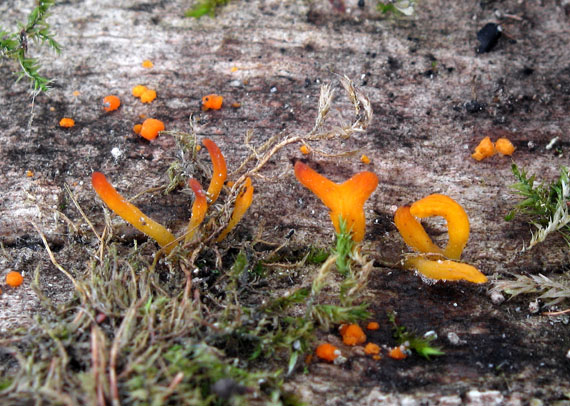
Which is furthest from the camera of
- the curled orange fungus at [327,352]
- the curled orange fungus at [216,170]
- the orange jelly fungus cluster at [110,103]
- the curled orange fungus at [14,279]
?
the orange jelly fungus cluster at [110,103]

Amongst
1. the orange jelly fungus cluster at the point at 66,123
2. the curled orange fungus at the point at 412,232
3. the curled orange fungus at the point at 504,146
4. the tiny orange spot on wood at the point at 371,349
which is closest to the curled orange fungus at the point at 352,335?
the tiny orange spot on wood at the point at 371,349

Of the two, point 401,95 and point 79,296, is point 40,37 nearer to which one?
point 79,296

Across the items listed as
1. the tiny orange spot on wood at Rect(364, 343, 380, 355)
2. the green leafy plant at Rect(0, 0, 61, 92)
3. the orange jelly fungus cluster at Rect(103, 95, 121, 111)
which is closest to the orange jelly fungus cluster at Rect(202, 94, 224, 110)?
the orange jelly fungus cluster at Rect(103, 95, 121, 111)

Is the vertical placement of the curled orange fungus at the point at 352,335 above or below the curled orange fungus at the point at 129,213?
below

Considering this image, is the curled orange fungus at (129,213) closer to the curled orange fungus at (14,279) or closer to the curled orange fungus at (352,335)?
the curled orange fungus at (14,279)

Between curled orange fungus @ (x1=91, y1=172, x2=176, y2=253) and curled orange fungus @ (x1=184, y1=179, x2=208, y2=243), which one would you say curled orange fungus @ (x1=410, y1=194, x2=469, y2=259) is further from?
curled orange fungus @ (x1=91, y1=172, x2=176, y2=253)

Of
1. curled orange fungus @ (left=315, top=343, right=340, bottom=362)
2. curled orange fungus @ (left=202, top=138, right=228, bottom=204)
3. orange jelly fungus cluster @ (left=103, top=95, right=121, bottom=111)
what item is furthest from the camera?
orange jelly fungus cluster @ (left=103, top=95, right=121, bottom=111)
